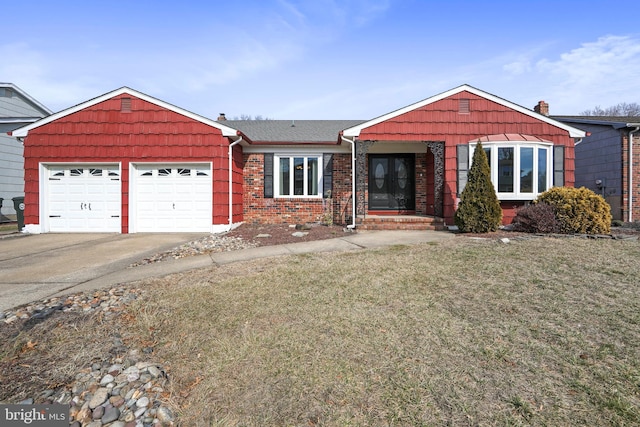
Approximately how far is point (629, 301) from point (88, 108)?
13.0 m

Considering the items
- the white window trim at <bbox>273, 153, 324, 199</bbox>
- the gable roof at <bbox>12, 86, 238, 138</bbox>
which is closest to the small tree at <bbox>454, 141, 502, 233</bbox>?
the white window trim at <bbox>273, 153, 324, 199</bbox>

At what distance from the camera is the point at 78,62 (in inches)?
374

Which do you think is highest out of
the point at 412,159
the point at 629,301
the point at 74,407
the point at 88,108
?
the point at 88,108

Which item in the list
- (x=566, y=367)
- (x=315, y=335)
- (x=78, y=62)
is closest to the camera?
(x=566, y=367)

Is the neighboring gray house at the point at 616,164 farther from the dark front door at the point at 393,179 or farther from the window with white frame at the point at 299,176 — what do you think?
the window with white frame at the point at 299,176

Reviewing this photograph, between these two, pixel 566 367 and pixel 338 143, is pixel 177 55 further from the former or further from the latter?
pixel 566 367

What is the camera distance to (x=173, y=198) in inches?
398

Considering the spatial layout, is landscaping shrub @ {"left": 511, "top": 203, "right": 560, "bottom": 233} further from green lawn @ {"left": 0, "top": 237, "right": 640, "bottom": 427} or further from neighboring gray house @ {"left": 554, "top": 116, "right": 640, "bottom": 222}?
neighboring gray house @ {"left": 554, "top": 116, "right": 640, "bottom": 222}

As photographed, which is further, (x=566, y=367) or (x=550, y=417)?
(x=566, y=367)

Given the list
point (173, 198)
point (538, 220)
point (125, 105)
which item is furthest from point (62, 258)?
point (538, 220)

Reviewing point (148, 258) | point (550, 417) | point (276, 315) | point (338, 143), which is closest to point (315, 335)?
point (276, 315)

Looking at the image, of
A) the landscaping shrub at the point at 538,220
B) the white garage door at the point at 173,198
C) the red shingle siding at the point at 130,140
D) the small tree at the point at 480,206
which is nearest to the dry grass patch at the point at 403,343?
the landscaping shrub at the point at 538,220

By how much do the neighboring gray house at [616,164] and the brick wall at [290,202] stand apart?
809 centimetres

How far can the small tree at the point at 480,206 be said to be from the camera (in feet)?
26.2
